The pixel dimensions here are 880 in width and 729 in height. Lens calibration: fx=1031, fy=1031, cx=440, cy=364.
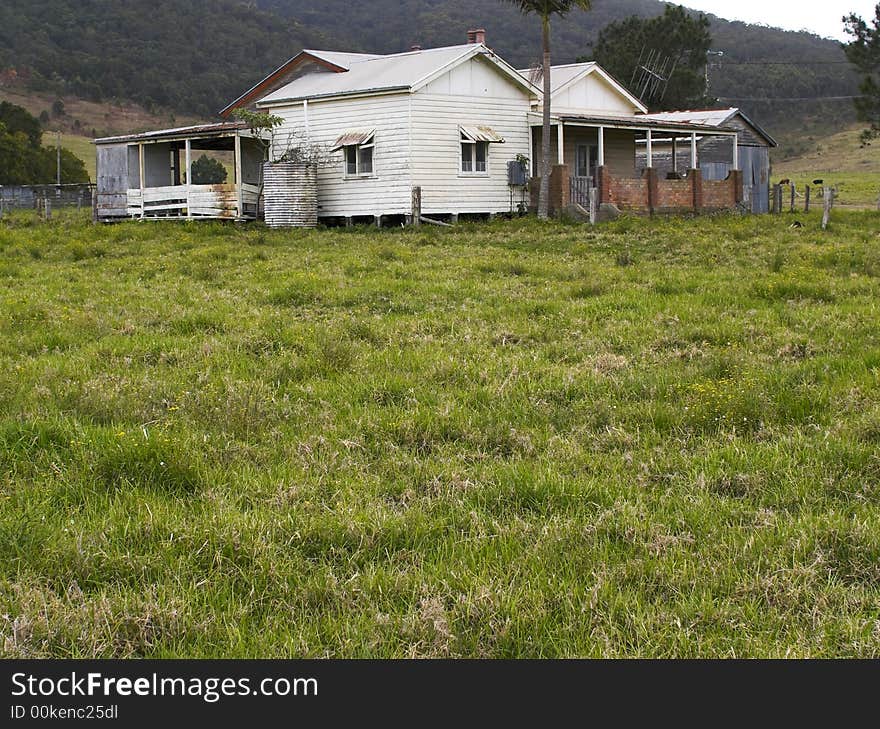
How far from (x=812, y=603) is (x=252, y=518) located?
2532 mm

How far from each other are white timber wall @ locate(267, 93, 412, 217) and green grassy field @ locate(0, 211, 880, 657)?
62.6 ft

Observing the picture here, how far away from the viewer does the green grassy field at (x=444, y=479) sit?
12.9 ft

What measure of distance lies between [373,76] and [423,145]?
Result: 12.1 ft

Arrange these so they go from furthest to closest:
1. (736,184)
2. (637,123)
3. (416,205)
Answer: (736,184), (637,123), (416,205)

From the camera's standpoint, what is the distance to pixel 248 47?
5231 inches

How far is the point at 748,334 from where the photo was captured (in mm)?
9898

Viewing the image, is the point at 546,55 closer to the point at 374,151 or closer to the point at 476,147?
the point at 476,147

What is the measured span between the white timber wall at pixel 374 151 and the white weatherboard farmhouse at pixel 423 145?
3 centimetres

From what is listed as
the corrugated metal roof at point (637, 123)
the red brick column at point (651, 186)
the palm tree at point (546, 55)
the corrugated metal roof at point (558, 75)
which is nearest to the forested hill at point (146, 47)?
the corrugated metal roof at point (558, 75)

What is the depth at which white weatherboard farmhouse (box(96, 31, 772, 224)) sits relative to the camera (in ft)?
102

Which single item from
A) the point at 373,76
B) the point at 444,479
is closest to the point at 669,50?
the point at 373,76

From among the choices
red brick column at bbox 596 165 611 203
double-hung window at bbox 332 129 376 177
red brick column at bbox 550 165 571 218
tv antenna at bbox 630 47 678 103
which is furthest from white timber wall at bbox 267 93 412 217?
tv antenna at bbox 630 47 678 103

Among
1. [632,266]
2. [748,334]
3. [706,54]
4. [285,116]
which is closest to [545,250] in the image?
[632,266]

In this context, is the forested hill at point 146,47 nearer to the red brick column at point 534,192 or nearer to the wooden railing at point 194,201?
the wooden railing at point 194,201
